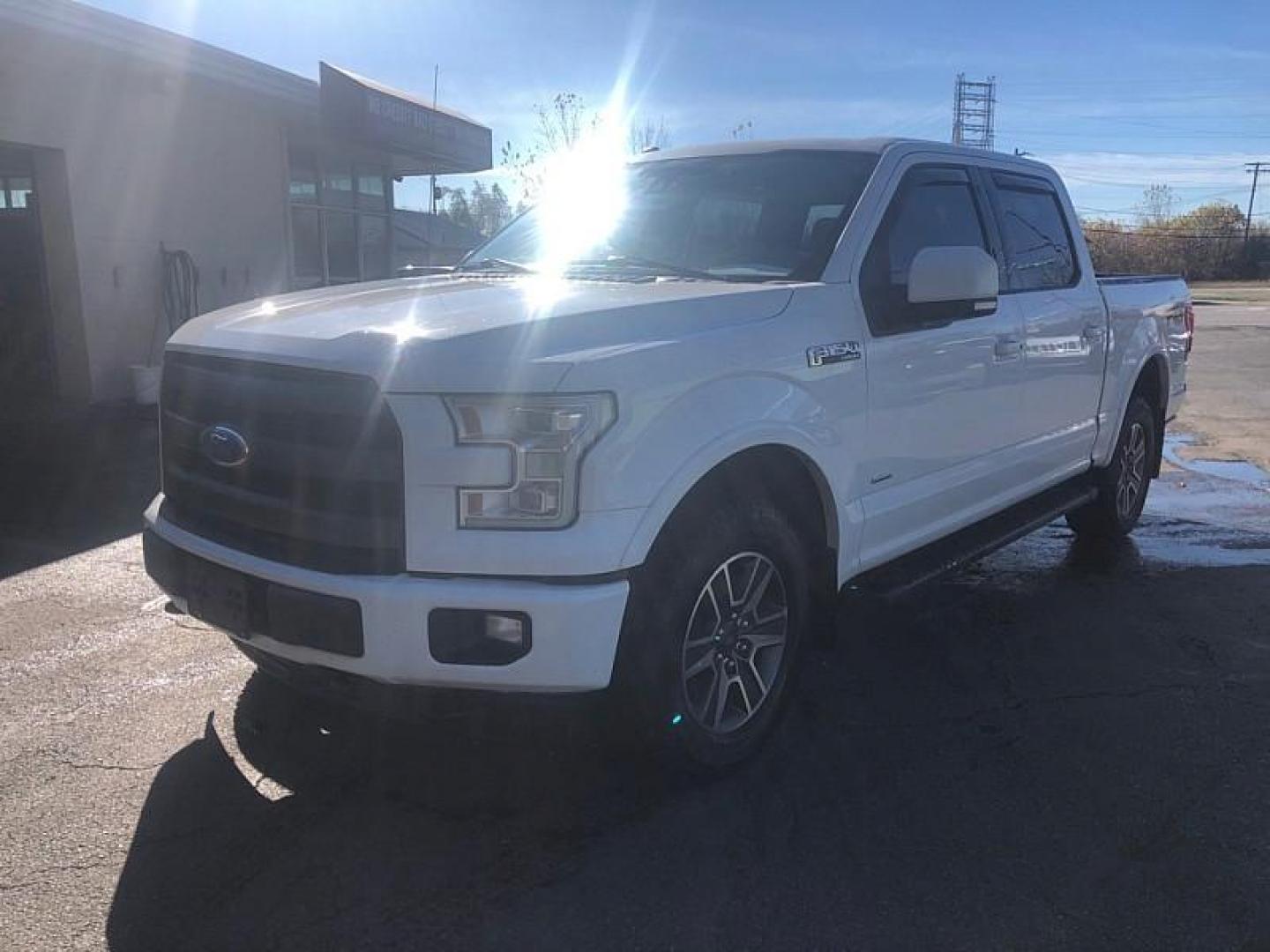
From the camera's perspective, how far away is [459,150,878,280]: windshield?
4094 millimetres

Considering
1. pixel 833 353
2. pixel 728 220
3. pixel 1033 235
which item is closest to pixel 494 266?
pixel 728 220

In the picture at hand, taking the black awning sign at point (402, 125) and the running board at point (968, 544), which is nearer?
the running board at point (968, 544)

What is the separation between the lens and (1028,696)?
427 centimetres

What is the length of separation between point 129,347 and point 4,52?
311cm

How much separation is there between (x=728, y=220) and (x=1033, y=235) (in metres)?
1.97

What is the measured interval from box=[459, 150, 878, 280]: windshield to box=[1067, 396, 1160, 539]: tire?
9.69ft

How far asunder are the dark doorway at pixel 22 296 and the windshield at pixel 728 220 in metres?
8.40

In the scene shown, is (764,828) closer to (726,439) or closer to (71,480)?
(726,439)

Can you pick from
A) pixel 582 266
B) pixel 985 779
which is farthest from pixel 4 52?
pixel 985 779

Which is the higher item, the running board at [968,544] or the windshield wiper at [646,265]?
the windshield wiper at [646,265]

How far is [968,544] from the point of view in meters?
4.72

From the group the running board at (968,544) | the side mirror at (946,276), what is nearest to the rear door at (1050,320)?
the running board at (968,544)

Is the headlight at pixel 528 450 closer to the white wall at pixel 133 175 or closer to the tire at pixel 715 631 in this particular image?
the tire at pixel 715 631

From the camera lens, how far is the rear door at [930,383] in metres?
4.00
